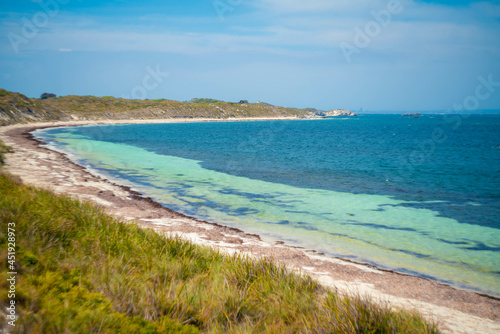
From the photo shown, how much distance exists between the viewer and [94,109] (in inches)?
4636

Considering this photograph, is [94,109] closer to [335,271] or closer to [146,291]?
[335,271]

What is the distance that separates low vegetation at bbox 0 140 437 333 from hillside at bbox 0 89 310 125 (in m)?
72.5

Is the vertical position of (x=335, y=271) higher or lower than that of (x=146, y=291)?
lower

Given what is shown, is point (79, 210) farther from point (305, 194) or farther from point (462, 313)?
point (305, 194)

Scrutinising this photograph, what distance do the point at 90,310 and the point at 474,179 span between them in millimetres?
29128

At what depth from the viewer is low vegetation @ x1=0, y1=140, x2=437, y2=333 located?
3.73m

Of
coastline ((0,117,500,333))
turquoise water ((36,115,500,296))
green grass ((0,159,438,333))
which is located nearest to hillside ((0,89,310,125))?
turquoise water ((36,115,500,296))

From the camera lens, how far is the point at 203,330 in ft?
14.1

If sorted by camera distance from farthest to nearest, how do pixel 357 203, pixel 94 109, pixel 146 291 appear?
pixel 94 109 → pixel 357 203 → pixel 146 291

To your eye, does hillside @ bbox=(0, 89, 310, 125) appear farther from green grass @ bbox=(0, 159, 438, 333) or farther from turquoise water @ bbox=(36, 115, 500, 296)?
green grass @ bbox=(0, 159, 438, 333)

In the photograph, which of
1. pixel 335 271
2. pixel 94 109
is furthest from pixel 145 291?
pixel 94 109

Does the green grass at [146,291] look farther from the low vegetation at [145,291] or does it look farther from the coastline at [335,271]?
the coastline at [335,271]

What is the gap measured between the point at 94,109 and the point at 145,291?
421 ft

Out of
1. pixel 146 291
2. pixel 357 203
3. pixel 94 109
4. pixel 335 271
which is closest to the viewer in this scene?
pixel 146 291
